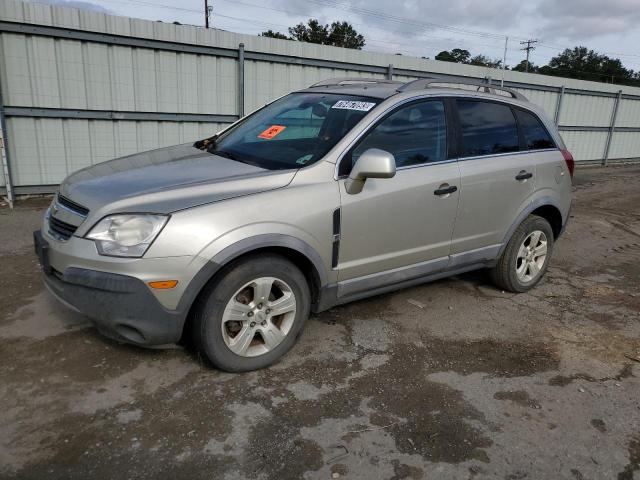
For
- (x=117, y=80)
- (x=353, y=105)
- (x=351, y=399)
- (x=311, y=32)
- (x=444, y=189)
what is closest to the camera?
(x=351, y=399)

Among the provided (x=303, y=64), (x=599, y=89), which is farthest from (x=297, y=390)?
(x=599, y=89)

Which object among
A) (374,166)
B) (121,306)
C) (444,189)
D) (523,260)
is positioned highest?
(374,166)

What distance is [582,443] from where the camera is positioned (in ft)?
9.03

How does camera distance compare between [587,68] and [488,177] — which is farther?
[587,68]

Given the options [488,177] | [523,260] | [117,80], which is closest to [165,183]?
[488,177]

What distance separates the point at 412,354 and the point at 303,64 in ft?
25.0

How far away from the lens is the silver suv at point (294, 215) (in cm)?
286

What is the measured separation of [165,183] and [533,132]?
3364mm

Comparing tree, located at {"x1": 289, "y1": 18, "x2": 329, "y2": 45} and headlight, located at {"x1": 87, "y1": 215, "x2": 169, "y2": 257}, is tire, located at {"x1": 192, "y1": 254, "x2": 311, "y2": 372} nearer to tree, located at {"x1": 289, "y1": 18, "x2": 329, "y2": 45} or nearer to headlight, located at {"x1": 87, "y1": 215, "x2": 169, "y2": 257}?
headlight, located at {"x1": 87, "y1": 215, "x2": 169, "y2": 257}

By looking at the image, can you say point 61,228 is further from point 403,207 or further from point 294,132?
point 403,207

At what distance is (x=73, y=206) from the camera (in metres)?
3.16

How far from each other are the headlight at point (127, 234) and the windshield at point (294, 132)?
2.98 ft

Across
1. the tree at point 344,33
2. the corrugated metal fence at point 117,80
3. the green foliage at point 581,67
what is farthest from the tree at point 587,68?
the corrugated metal fence at point 117,80

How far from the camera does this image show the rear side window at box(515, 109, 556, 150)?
4684 mm
